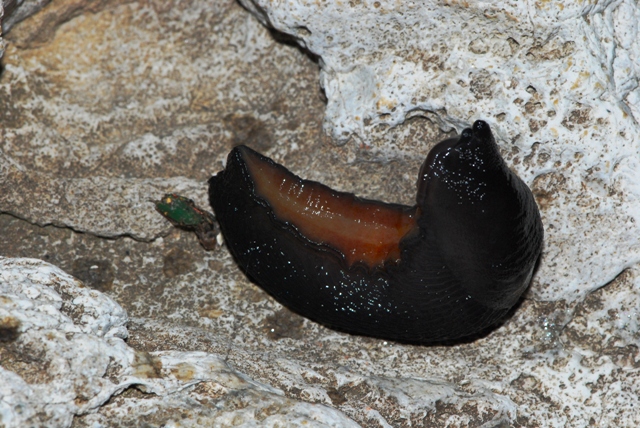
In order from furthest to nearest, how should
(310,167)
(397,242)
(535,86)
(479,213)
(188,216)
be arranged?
1. (310,167)
2. (188,216)
3. (397,242)
4. (535,86)
5. (479,213)

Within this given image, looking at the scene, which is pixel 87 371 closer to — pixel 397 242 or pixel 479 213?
pixel 397 242

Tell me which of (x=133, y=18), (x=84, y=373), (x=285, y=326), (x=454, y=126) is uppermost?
(x=454, y=126)

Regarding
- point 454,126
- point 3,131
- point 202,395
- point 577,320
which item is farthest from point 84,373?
point 577,320

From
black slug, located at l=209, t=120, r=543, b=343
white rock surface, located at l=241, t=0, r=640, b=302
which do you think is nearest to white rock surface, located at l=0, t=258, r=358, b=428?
black slug, located at l=209, t=120, r=543, b=343

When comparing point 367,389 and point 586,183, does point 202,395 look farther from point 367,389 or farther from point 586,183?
point 586,183

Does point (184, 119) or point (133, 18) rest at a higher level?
point (133, 18)

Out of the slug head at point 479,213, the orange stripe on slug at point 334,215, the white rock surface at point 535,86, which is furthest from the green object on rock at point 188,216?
the slug head at point 479,213

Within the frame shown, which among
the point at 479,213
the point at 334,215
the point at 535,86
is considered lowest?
the point at 334,215

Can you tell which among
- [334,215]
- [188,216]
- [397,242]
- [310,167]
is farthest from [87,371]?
[310,167]
